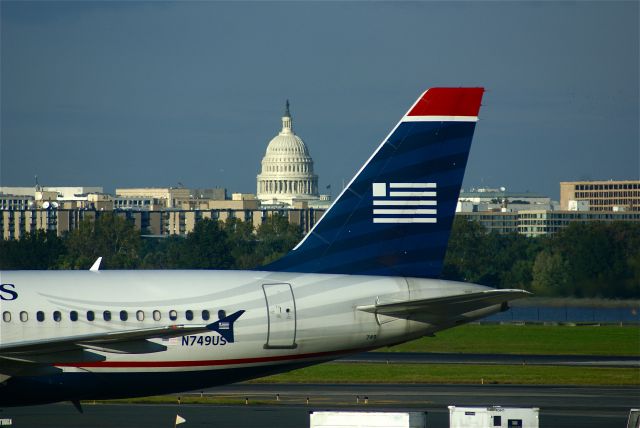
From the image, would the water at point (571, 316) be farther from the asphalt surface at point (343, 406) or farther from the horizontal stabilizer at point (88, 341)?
the horizontal stabilizer at point (88, 341)

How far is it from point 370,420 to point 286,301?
486 cm

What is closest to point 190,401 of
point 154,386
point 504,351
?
point 154,386

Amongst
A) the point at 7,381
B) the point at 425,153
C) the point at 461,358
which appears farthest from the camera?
the point at 461,358

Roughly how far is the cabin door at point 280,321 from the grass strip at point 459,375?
17597 millimetres

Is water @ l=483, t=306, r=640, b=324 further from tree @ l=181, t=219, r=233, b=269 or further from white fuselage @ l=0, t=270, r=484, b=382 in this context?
white fuselage @ l=0, t=270, r=484, b=382

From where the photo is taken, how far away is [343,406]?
43625 millimetres

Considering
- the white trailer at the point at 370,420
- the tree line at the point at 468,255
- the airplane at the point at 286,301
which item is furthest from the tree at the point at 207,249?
the white trailer at the point at 370,420

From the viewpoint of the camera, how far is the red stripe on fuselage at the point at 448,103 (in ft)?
123

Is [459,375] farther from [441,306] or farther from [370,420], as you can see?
[370,420]

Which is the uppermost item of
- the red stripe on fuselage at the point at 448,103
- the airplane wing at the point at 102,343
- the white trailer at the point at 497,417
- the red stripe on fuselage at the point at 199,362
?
the red stripe on fuselage at the point at 448,103

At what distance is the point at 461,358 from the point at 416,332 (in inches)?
1176

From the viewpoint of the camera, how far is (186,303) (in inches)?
1401

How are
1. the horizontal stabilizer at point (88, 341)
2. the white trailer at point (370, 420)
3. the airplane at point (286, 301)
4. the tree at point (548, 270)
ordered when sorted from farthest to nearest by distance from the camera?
the tree at point (548, 270), the airplane at point (286, 301), the horizontal stabilizer at point (88, 341), the white trailer at point (370, 420)

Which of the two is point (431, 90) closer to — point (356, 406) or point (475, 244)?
point (356, 406)
